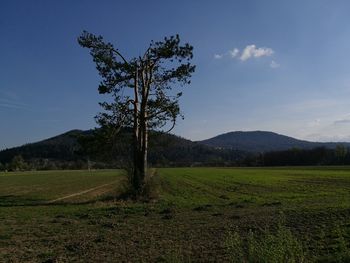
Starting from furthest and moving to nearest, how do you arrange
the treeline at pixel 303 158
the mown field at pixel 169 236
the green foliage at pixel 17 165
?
the green foliage at pixel 17 165 < the treeline at pixel 303 158 < the mown field at pixel 169 236

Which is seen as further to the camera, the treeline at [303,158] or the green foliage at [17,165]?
the green foliage at [17,165]

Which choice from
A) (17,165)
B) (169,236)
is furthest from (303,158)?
(169,236)

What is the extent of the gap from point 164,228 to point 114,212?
7.20 meters

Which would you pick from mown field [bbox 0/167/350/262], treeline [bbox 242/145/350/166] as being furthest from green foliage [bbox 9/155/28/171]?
mown field [bbox 0/167/350/262]

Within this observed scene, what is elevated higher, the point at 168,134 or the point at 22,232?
the point at 168,134

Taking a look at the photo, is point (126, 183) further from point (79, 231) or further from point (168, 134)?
point (79, 231)

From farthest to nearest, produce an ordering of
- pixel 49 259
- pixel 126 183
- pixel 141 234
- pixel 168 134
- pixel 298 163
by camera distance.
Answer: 1. pixel 298 163
2. pixel 168 134
3. pixel 126 183
4. pixel 141 234
5. pixel 49 259

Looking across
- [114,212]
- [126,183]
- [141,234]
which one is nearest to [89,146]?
[126,183]

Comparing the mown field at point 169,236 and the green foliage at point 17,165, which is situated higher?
the green foliage at point 17,165

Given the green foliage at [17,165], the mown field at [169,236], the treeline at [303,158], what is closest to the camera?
the mown field at [169,236]

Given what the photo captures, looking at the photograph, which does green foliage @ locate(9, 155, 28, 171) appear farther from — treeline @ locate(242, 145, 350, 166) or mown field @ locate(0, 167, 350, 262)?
mown field @ locate(0, 167, 350, 262)

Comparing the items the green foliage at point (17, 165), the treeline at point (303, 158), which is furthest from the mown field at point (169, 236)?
the green foliage at point (17, 165)

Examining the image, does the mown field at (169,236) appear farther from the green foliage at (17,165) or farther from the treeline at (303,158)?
the green foliage at (17,165)

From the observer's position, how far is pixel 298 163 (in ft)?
581
